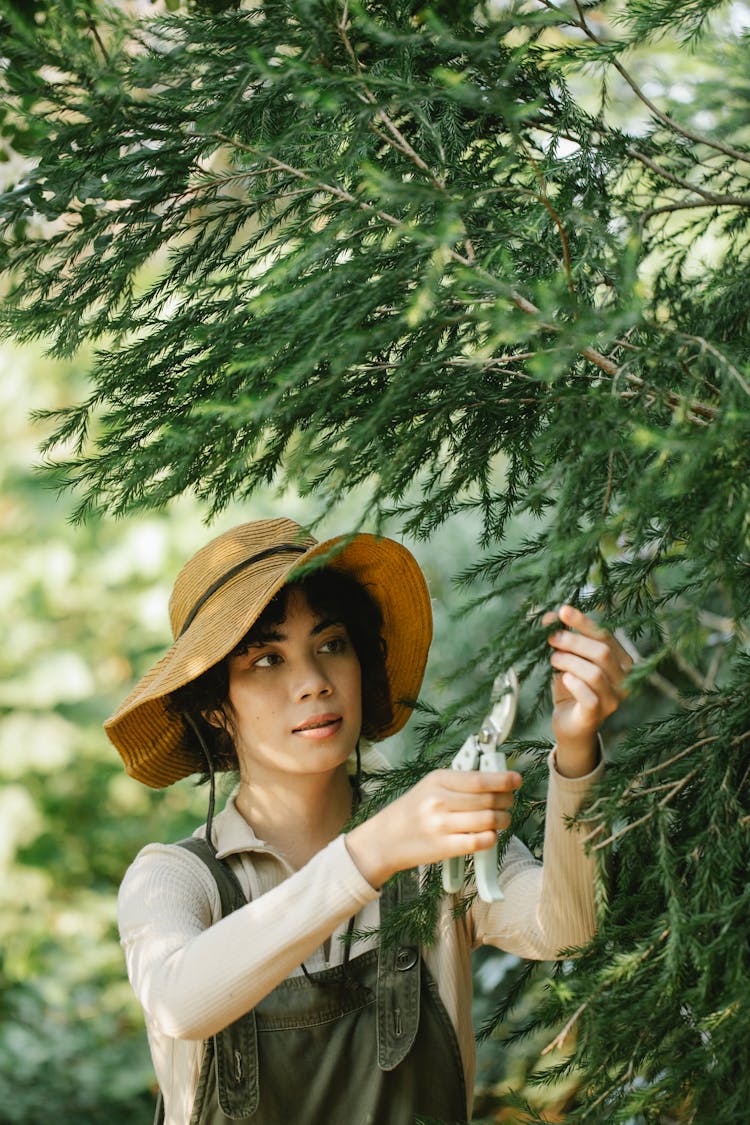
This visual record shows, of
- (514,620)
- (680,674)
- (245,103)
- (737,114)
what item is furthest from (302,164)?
(680,674)

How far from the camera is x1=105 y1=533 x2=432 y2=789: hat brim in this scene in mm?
1725

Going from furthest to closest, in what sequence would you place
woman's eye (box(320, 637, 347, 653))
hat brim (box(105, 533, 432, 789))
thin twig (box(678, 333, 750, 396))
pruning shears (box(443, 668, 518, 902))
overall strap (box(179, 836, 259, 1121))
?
1. woman's eye (box(320, 637, 347, 653))
2. hat brim (box(105, 533, 432, 789))
3. overall strap (box(179, 836, 259, 1121))
4. pruning shears (box(443, 668, 518, 902))
5. thin twig (box(678, 333, 750, 396))

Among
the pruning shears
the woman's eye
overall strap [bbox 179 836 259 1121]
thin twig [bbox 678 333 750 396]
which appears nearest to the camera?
thin twig [bbox 678 333 750 396]

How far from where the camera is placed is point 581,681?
50.6 inches

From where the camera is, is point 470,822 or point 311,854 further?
point 311,854

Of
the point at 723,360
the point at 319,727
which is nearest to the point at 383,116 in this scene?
the point at 723,360

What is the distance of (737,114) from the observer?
154 centimetres

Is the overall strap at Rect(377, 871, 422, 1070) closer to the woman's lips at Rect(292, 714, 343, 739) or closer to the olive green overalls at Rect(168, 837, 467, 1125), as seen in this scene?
the olive green overalls at Rect(168, 837, 467, 1125)

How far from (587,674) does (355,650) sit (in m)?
0.78

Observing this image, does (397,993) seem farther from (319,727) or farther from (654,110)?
(654,110)

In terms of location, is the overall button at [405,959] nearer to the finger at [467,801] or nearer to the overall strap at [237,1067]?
the overall strap at [237,1067]

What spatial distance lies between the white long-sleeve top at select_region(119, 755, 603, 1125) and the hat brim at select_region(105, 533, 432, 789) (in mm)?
189

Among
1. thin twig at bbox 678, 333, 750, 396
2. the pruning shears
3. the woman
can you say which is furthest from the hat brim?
thin twig at bbox 678, 333, 750, 396

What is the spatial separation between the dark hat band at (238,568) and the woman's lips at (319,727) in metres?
0.27
